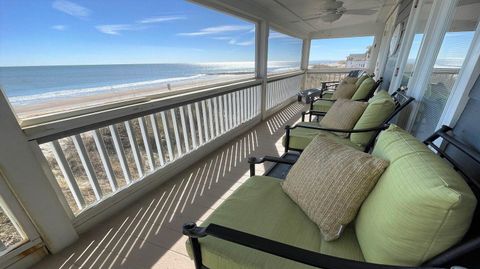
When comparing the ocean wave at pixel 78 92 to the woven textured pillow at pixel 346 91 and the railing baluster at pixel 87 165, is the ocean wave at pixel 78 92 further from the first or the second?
the woven textured pillow at pixel 346 91

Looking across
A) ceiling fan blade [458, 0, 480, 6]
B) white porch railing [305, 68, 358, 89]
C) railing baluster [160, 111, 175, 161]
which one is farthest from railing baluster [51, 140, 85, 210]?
white porch railing [305, 68, 358, 89]

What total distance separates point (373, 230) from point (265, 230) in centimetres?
42

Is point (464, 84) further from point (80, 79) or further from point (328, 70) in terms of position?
point (328, 70)

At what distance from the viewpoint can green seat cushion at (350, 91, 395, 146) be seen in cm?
152

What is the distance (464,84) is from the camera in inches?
37.4

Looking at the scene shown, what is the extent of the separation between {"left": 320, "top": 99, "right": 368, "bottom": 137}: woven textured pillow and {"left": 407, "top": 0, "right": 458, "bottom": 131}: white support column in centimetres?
37

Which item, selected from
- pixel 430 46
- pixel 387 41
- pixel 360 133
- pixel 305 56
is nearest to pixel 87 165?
pixel 360 133

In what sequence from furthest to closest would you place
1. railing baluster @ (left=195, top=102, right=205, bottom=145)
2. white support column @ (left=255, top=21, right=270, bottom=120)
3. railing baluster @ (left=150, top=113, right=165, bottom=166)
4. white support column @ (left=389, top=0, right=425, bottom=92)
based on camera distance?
1. white support column @ (left=255, top=21, right=270, bottom=120)
2. railing baluster @ (left=195, top=102, right=205, bottom=145)
3. white support column @ (left=389, top=0, right=425, bottom=92)
4. railing baluster @ (left=150, top=113, right=165, bottom=166)

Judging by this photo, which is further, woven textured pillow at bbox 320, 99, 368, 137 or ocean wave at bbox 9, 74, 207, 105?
woven textured pillow at bbox 320, 99, 368, 137

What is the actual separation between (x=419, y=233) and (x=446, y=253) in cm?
7

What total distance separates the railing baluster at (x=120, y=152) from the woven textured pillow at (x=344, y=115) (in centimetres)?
191

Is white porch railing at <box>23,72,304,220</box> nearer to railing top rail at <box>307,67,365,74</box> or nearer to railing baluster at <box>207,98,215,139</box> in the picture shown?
railing baluster at <box>207,98,215,139</box>

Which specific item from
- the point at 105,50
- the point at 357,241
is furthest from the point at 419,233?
the point at 105,50

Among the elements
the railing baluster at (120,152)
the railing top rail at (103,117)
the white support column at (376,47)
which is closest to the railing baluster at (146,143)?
the railing top rail at (103,117)
